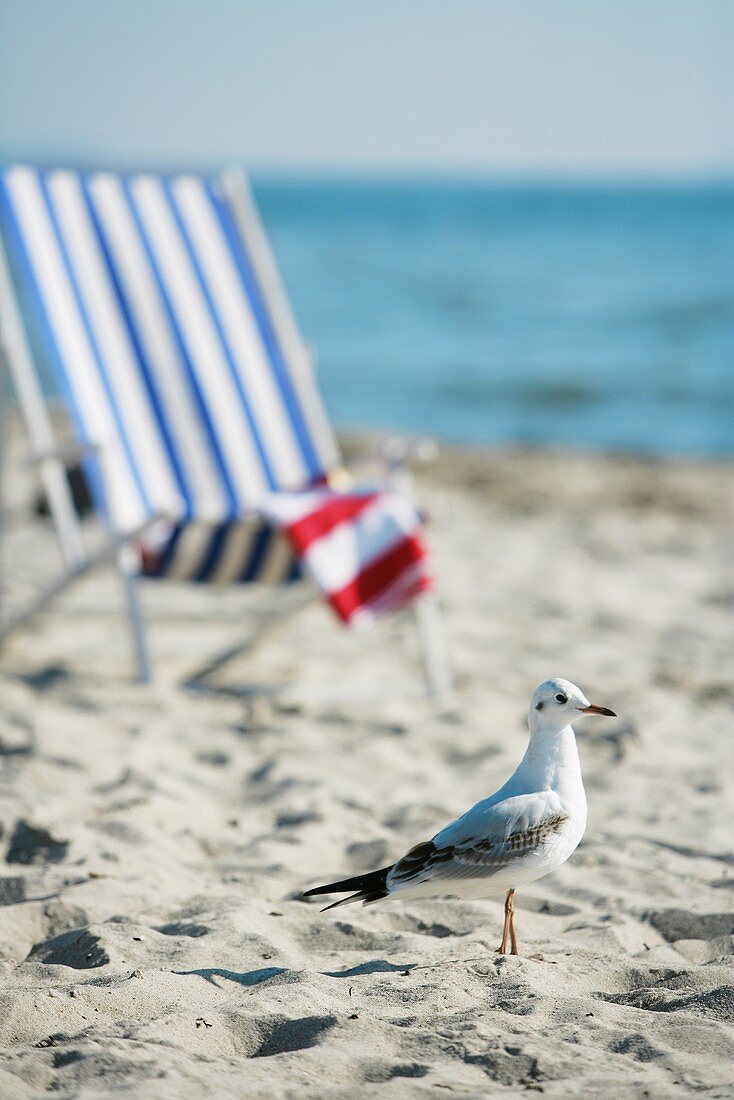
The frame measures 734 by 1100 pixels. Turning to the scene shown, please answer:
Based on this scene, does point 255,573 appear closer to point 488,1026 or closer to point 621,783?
point 621,783

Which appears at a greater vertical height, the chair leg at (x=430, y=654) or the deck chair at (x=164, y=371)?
the deck chair at (x=164, y=371)

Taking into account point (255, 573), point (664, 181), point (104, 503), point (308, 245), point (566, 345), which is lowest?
point (255, 573)

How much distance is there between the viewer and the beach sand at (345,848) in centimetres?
158

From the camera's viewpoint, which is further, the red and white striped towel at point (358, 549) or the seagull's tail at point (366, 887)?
the red and white striped towel at point (358, 549)

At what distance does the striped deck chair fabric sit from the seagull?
4.86 feet

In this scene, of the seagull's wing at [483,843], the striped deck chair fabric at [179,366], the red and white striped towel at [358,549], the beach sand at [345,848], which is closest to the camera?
the beach sand at [345,848]

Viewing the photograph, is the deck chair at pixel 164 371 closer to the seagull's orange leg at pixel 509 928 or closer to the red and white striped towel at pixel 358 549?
the red and white striped towel at pixel 358 549

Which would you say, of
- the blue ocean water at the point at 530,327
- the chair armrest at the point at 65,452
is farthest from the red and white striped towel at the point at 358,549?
the blue ocean water at the point at 530,327

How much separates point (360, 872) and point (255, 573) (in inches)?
49.0

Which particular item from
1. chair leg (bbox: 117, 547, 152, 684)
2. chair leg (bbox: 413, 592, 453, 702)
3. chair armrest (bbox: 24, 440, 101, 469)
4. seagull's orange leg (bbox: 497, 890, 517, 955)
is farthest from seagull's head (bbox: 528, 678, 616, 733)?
chair armrest (bbox: 24, 440, 101, 469)

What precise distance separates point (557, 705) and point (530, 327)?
1356 centimetres

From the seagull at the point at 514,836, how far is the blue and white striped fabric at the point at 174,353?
1.67 metres

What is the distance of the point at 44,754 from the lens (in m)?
2.85

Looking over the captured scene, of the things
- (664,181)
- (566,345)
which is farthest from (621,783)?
(664,181)
